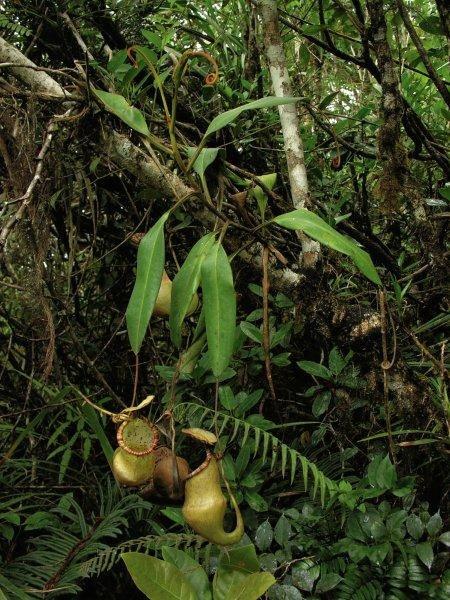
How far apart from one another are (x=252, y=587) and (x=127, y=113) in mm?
774

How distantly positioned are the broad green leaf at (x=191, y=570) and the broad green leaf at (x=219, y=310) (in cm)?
37

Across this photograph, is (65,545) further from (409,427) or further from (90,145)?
(90,145)

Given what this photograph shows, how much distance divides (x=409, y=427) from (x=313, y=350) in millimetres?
331

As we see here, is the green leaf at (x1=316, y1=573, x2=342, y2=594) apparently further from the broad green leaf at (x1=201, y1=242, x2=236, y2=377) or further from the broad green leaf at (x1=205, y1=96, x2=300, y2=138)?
the broad green leaf at (x1=205, y1=96, x2=300, y2=138)

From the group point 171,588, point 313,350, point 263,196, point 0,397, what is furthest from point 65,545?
point 263,196

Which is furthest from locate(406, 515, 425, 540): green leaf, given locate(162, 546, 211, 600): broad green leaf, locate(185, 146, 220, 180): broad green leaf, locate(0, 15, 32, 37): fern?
locate(0, 15, 32, 37): fern

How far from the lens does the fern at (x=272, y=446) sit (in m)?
1.06

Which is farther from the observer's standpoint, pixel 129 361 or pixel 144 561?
pixel 129 361

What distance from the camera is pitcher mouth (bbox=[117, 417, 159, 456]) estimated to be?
2.76 feet

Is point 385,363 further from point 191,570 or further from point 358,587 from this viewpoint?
point 191,570

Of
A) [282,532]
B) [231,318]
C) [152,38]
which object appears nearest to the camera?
[231,318]

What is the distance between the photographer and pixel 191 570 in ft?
3.25

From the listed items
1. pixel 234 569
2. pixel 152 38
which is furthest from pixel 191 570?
pixel 152 38

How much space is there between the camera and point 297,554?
3.54 feet
